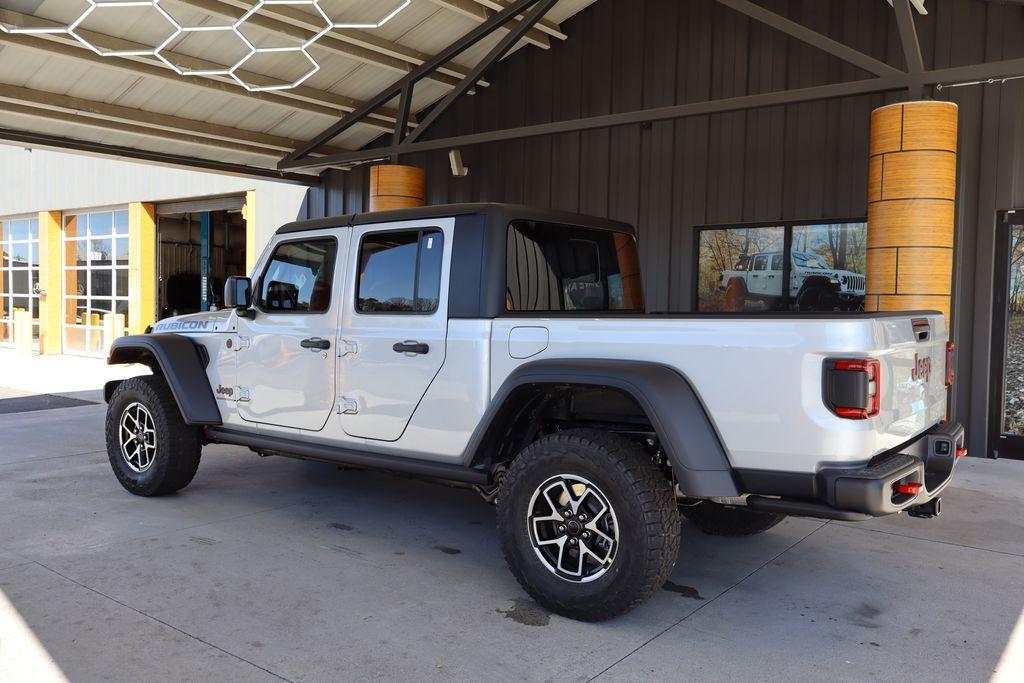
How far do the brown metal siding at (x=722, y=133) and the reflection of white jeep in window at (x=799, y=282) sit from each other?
1.49 feet

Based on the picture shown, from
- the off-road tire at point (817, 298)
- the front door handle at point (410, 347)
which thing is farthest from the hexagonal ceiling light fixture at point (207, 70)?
the off-road tire at point (817, 298)

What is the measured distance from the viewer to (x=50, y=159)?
706 inches

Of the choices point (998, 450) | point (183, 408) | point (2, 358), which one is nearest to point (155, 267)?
point (2, 358)

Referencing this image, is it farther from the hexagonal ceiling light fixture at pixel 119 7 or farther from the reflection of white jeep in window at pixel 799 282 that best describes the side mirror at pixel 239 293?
the reflection of white jeep in window at pixel 799 282

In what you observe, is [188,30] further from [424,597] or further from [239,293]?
[424,597]

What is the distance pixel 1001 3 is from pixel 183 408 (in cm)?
735

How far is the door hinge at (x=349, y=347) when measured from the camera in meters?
4.27

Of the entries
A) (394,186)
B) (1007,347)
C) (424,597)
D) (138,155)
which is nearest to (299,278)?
(424,597)

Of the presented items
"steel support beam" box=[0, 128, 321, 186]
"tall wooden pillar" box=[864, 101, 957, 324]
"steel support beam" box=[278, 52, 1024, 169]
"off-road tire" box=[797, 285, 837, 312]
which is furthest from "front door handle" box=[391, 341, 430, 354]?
"steel support beam" box=[0, 128, 321, 186]

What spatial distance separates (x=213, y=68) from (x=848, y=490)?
8.07 meters

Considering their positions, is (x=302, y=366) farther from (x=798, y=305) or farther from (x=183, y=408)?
(x=798, y=305)

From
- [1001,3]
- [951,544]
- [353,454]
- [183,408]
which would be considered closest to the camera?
[353,454]

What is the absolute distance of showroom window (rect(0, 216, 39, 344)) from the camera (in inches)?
750

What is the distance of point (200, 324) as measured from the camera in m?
5.20
